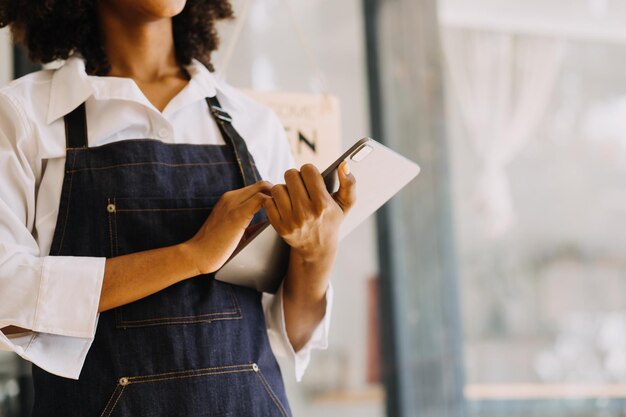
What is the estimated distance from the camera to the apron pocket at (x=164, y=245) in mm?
1153

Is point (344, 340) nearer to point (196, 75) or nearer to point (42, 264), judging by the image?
point (196, 75)

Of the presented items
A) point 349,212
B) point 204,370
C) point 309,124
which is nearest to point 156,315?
point 204,370

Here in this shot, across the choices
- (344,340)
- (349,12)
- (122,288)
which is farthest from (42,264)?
(349,12)

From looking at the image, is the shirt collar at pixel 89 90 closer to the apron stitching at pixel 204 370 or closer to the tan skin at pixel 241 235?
the tan skin at pixel 241 235

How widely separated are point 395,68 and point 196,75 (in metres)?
1.69

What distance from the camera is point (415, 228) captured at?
2.93 meters

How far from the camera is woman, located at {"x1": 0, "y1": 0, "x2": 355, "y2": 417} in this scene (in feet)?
3.59

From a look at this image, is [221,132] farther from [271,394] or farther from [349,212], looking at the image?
[271,394]

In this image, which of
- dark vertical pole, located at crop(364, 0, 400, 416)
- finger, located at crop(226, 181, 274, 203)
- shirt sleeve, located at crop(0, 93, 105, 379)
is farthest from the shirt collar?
dark vertical pole, located at crop(364, 0, 400, 416)

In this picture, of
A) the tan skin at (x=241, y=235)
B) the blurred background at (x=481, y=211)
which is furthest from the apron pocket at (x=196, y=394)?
the blurred background at (x=481, y=211)

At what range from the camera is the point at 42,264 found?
1082mm

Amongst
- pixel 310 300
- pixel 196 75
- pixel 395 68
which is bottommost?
pixel 310 300

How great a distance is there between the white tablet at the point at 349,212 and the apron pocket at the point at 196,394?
0.46ft

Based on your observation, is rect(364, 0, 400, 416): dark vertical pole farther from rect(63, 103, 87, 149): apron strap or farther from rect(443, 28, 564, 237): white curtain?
rect(63, 103, 87, 149): apron strap
